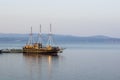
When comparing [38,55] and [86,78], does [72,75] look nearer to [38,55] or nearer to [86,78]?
[86,78]

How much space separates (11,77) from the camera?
4347cm

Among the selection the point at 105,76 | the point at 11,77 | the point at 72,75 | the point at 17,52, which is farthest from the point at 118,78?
the point at 17,52

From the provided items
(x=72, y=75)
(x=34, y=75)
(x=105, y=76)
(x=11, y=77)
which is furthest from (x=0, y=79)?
(x=105, y=76)

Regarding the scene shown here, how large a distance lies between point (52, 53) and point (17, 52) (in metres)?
17.7

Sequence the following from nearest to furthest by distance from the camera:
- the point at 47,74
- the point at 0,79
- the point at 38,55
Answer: the point at 0,79 → the point at 47,74 → the point at 38,55

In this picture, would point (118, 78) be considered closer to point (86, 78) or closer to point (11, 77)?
point (86, 78)

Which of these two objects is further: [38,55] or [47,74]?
[38,55]

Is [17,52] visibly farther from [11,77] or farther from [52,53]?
[11,77]

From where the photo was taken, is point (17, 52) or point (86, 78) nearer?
point (86, 78)

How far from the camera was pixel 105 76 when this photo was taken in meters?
45.0

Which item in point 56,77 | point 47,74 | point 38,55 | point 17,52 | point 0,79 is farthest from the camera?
point 17,52

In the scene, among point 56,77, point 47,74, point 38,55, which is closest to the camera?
point 56,77

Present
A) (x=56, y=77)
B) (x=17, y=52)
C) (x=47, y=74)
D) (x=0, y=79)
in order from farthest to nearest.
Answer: (x=17, y=52), (x=47, y=74), (x=56, y=77), (x=0, y=79)

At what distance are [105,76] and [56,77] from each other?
6.47 m
